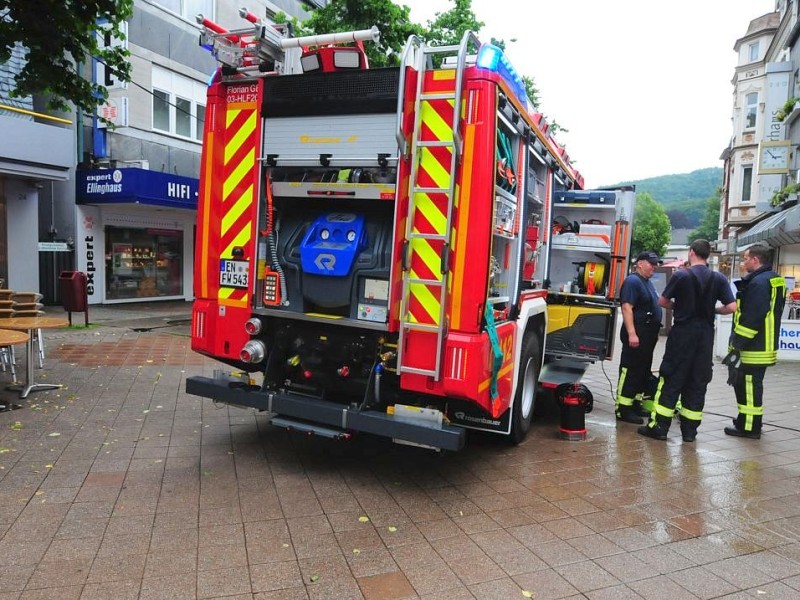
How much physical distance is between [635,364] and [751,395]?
3.54 feet

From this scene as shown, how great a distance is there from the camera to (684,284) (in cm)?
565

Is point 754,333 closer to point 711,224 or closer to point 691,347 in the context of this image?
point 691,347

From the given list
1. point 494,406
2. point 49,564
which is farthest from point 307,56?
point 49,564

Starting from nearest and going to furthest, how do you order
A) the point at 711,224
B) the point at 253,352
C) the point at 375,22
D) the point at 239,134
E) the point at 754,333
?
the point at 253,352
the point at 239,134
the point at 754,333
the point at 375,22
the point at 711,224

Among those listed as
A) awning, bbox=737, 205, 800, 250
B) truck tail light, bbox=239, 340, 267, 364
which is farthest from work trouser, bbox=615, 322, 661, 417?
awning, bbox=737, 205, 800, 250

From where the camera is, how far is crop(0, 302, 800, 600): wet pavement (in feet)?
10.1

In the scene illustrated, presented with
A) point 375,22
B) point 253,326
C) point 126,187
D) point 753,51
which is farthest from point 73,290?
point 753,51

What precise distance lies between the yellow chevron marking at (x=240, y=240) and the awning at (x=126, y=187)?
9.92 metres

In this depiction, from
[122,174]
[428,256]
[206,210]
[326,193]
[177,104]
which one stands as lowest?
[428,256]

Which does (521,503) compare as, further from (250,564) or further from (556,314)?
(556,314)

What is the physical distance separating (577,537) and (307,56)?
3698 millimetres

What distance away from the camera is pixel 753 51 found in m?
38.5

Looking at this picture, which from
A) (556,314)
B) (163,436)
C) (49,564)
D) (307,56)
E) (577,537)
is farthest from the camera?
(556,314)

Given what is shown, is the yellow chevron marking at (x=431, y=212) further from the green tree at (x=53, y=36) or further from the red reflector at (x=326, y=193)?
the green tree at (x=53, y=36)
